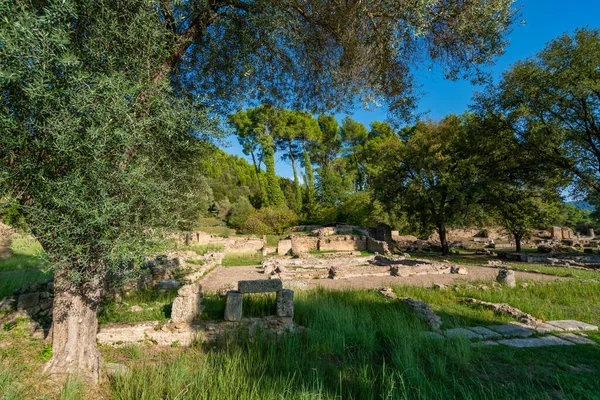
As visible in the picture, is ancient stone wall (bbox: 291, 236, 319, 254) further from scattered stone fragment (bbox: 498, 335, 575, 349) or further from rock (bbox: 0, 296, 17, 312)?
scattered stone fragment (bbox: 498, 335, 575, 349)

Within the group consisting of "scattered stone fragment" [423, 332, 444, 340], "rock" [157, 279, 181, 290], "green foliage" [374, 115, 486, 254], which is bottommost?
"scattered stone fragment" [423, 332, 444, 340]

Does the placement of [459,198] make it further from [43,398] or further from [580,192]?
[43,398]

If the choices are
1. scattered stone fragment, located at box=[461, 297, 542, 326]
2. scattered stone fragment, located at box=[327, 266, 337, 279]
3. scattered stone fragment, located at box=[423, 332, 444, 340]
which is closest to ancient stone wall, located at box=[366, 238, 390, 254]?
scattered stone fragment, located at box=[327, 266, 337, 279]

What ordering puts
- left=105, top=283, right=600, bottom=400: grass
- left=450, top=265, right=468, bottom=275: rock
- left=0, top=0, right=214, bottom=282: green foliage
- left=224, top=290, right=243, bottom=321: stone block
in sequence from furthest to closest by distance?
1. left=450, top=265, right=468, bottom=275: rock
2. left=224, top=290, right=243, bottom=321: stone block
3. left=105, top=283, right=600, bottom=400: grass
4. left=0, top=0, right=214, bottom=282: green foliage

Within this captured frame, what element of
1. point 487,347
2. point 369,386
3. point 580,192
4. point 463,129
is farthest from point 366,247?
point 369,386

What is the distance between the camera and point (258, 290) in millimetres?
5871

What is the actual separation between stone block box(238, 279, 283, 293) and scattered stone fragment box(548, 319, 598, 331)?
577 cm

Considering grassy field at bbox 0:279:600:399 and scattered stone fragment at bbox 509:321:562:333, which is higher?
grassy field at bbox 0:279:600:399

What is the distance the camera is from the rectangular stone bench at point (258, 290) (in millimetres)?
5562

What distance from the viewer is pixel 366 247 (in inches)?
966

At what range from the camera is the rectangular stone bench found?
5.56 m

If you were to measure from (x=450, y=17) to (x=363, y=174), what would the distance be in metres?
42.9

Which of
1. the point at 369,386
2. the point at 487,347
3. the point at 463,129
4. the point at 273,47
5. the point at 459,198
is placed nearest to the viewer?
the point at 369,386

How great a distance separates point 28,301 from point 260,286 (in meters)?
4.77
